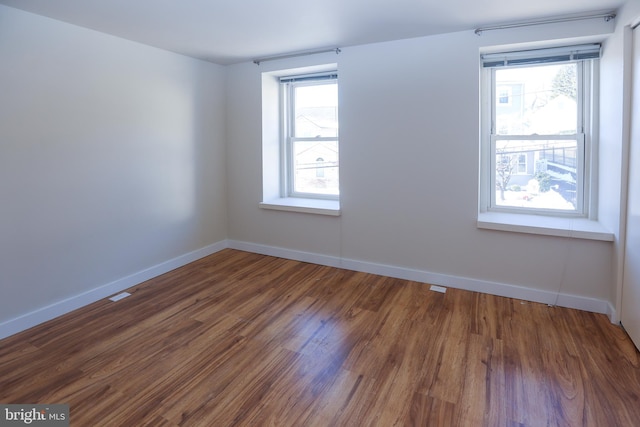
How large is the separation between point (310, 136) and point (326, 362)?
110 inches

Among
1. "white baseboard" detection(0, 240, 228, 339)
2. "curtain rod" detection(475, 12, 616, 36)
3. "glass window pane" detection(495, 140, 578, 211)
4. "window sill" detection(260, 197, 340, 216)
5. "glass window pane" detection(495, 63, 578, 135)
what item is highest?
"curtain rod" detection(475, 12, 616, 36)

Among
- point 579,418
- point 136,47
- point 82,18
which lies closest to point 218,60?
point 136,47

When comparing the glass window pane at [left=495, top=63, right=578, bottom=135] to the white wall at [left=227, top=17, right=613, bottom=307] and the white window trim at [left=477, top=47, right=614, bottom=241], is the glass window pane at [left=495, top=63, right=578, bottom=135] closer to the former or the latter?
the white window trim at [left=477, top=47, right=614, bottom=241]

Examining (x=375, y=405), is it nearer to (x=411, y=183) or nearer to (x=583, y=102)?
(x=411, y=183)

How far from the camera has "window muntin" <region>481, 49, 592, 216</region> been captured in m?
2.97

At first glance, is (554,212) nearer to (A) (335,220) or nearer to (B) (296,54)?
(A) (335,220)

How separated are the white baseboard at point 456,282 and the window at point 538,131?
74cm

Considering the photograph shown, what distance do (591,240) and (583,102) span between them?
1.21m

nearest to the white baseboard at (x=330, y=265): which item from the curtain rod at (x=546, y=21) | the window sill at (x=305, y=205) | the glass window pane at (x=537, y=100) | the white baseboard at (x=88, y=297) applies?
the white baseboard at (x=88, y=297)

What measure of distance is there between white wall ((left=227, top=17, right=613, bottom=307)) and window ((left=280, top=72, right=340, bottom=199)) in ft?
1.43

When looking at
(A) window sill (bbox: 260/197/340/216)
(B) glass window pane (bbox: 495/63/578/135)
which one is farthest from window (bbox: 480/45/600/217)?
(A) window sill (bbox: 260/197/340/216)

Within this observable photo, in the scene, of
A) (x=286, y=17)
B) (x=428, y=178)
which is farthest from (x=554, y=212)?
(x=286, y=17)

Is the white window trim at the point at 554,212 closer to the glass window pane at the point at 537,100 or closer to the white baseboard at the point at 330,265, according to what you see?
the glass window pane at the point at 537,100

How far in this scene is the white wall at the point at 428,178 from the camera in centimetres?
281
